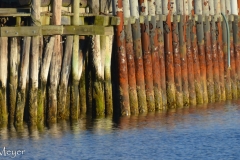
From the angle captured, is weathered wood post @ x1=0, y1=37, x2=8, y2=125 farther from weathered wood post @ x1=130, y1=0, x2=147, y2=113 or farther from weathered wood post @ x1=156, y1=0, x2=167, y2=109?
weathered wood post @ x1=156, y1=0, x2=167, y2=109

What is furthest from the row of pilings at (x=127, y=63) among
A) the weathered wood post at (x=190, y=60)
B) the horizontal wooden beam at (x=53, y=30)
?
the horizontal wooden beam at (x=53, y=30)

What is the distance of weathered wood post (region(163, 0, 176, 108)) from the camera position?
98.3 feet

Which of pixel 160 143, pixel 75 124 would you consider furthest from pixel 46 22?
pixel 160 143

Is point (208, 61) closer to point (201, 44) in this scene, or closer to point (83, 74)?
point (201, 44)

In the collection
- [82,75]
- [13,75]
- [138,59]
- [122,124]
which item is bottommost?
[122,124]

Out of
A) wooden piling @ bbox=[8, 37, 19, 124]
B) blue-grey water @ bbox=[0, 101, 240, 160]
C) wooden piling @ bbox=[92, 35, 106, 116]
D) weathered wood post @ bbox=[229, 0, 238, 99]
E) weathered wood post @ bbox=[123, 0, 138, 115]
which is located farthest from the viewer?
weathered wood post @ bbox=[229, 0, 238, 99]

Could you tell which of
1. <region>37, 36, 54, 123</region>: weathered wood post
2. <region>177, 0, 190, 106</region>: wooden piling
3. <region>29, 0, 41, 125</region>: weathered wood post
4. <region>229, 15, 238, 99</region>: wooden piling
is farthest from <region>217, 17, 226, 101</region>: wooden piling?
<region>29, 0, 41, 125</region>: weathered wood post

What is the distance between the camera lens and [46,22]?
2734 cm

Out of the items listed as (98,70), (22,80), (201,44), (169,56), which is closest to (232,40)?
(201,44)

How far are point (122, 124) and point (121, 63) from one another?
1.73 metres

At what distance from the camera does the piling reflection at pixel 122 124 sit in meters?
26.3

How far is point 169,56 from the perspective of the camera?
98.8ft

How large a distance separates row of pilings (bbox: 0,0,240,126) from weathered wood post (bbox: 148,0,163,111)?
3 centimetres

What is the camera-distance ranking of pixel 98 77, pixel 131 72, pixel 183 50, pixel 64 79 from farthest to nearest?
pixel 183 50
pixel 131 72
pixel 98 77
pixel 64 79
